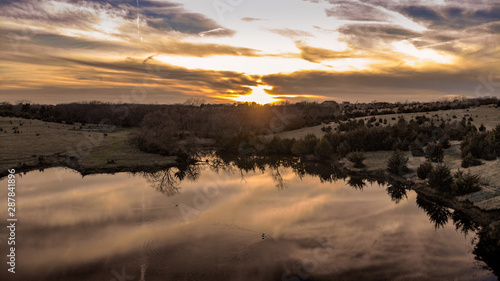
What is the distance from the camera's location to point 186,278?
28.4 feet

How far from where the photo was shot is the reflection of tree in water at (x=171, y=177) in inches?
742

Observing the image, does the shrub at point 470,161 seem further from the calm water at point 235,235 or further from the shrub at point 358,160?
the shrub at point 358,160

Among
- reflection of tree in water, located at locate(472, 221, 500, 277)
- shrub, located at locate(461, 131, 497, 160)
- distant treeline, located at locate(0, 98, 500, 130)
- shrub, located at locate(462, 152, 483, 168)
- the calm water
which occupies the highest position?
distant treeline, located at locate(0, 98, 500, 130)

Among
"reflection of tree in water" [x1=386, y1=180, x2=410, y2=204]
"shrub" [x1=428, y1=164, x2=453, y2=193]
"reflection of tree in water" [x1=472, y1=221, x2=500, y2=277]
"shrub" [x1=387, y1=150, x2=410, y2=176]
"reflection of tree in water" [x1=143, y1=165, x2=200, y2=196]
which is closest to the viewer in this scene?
"reflection of tree in water" [x1=472, y1=221, x2=500, y2=277]

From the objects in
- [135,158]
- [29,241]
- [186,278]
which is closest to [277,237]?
[186,278]

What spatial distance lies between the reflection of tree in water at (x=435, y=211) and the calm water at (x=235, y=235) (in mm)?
73

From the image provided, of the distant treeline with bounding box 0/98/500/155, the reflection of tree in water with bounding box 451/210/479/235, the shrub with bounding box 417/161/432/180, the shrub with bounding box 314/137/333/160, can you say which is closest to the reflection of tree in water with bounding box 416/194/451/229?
the reflection of tree in water with bounding box 451/210/479/235

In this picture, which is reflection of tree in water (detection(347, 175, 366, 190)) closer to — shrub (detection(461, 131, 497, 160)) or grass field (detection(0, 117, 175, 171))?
shrub (detection(461, 131, 497, 160))

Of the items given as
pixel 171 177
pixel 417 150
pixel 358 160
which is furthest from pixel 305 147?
pixel 171 177

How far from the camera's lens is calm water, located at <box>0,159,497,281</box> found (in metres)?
9.06

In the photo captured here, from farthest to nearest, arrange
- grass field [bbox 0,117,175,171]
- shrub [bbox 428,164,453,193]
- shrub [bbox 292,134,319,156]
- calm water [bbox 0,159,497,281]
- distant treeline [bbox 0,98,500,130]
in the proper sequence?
distant treeline [bbox 0,98,500,130]
shrub [bbox 292,134,319,156]
grass field [bbox 0,117,175,171]
shrub [bbox 428,164,453,193]
calm water [bbox 0,159,497,281]

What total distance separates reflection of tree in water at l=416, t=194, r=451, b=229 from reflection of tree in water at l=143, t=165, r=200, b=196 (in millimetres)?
12728

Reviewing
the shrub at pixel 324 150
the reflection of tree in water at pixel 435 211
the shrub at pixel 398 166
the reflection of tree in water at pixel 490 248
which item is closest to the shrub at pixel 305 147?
the shrub at pixel 324 150

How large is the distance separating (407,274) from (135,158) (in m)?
23.6
